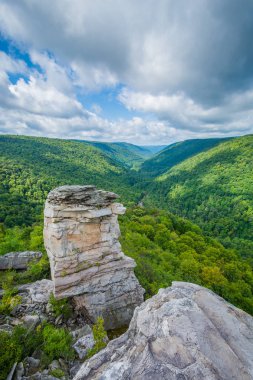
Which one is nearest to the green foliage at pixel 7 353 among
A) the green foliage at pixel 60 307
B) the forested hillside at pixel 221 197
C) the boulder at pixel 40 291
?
the green foliage at pixel 60 307

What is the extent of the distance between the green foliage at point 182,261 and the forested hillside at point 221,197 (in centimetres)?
3394

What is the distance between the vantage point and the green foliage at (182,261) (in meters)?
29.0

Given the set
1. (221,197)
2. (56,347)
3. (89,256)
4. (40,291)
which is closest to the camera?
(56,347)

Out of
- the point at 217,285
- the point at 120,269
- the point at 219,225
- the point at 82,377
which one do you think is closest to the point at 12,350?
the point at 82,377

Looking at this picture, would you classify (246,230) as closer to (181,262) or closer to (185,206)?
(185,206)

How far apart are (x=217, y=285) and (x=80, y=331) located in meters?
33.4

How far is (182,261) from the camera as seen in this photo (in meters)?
39.6

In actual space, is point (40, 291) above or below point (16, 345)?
below

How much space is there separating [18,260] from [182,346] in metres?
18.5

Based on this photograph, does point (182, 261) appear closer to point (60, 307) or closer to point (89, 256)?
point (89, 256)

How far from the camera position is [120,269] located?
16.3 meters

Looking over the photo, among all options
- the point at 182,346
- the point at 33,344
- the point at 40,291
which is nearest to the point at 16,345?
the point at 33,344

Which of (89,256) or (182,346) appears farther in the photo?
(89,256)

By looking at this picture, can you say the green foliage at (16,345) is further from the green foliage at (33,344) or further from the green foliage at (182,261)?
the green foliage at (182,261)
